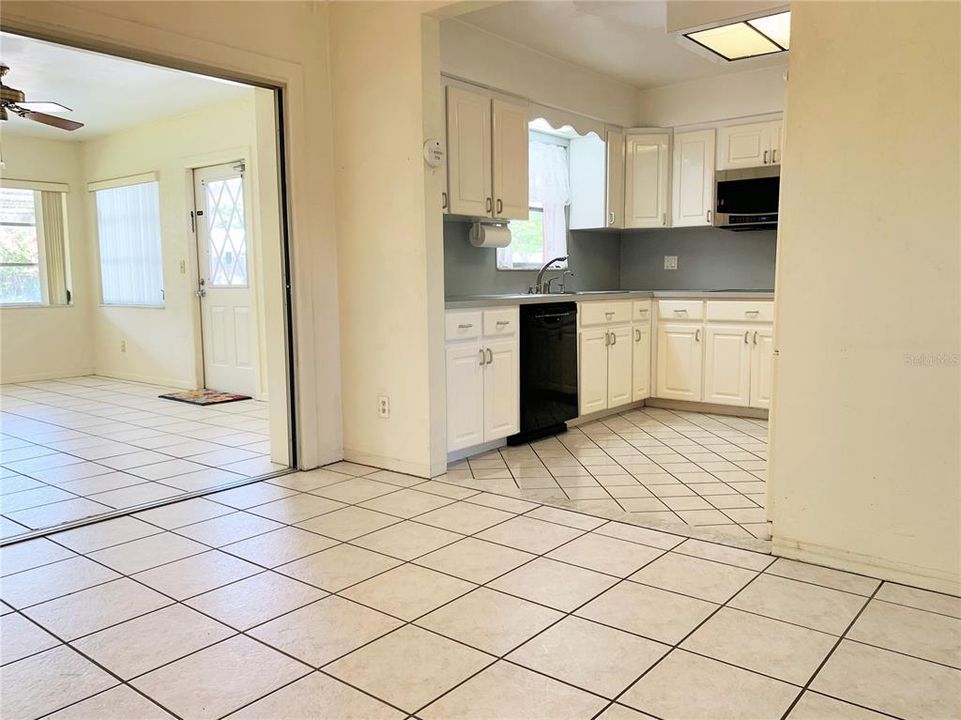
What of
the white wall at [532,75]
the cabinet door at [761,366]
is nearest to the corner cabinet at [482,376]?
the white wall at [532,75]

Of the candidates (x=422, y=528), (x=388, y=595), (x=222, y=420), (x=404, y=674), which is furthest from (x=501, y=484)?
(x=222, y=420)

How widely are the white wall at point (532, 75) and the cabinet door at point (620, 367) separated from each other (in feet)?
5.47

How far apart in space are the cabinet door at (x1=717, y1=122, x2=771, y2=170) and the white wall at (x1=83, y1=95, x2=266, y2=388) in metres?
3.69

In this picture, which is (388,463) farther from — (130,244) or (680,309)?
(130,244)

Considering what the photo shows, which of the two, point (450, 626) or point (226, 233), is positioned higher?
point (226, 233)

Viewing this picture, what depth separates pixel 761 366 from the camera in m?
4.97

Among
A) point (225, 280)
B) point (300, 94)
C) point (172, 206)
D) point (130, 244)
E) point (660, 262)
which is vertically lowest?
point (225, 280)

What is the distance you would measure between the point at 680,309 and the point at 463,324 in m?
2.19

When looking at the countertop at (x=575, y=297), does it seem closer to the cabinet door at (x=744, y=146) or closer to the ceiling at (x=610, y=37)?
the cabinet door at (x=744, y=146)

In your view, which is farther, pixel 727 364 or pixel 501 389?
pixel 727 364

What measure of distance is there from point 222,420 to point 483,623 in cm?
369

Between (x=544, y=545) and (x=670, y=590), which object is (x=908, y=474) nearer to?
(x=670, y=590)

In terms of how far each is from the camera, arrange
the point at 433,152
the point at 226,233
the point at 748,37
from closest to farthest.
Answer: the point at 748,37 < the point at 433,152 < the point at 226,233

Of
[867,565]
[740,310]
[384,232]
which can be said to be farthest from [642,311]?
[867,565]
